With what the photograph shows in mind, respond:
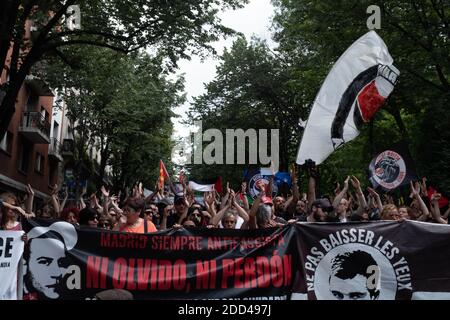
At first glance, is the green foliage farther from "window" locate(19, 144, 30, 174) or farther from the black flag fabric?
"window" locate(19, 144, 30, 174)

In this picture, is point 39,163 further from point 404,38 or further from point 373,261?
point 373,261

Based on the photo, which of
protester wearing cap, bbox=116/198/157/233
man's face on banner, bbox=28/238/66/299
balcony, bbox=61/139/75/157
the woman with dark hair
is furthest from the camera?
balcony, bbox=61/139/75/157

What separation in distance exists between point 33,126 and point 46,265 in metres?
25.6

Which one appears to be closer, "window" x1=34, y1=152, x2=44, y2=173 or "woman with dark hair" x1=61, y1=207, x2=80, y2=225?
"woman with dark hair" x1=61, y1=207, x2=80, y2=225

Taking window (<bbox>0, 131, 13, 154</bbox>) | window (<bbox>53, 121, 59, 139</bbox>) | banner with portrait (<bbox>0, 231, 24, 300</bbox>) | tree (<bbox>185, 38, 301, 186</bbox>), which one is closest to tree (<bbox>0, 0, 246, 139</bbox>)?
banner with portrait (<bbox>0, 231, 24, 300</bbox>)

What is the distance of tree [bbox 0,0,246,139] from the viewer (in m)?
14.0

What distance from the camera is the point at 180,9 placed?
47.2 ft

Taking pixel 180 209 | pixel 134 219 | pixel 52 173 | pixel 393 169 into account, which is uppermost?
pixel 52 173

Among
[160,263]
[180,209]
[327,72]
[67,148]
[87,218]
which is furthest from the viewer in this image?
[67,148]

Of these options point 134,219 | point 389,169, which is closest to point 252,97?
point 389,169

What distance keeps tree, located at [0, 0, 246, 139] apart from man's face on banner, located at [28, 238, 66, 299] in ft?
28.4

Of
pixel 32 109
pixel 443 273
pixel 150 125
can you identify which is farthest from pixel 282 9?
pixel 443 273

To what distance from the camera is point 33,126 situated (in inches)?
1179

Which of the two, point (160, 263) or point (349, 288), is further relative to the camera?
point (160, 263)
